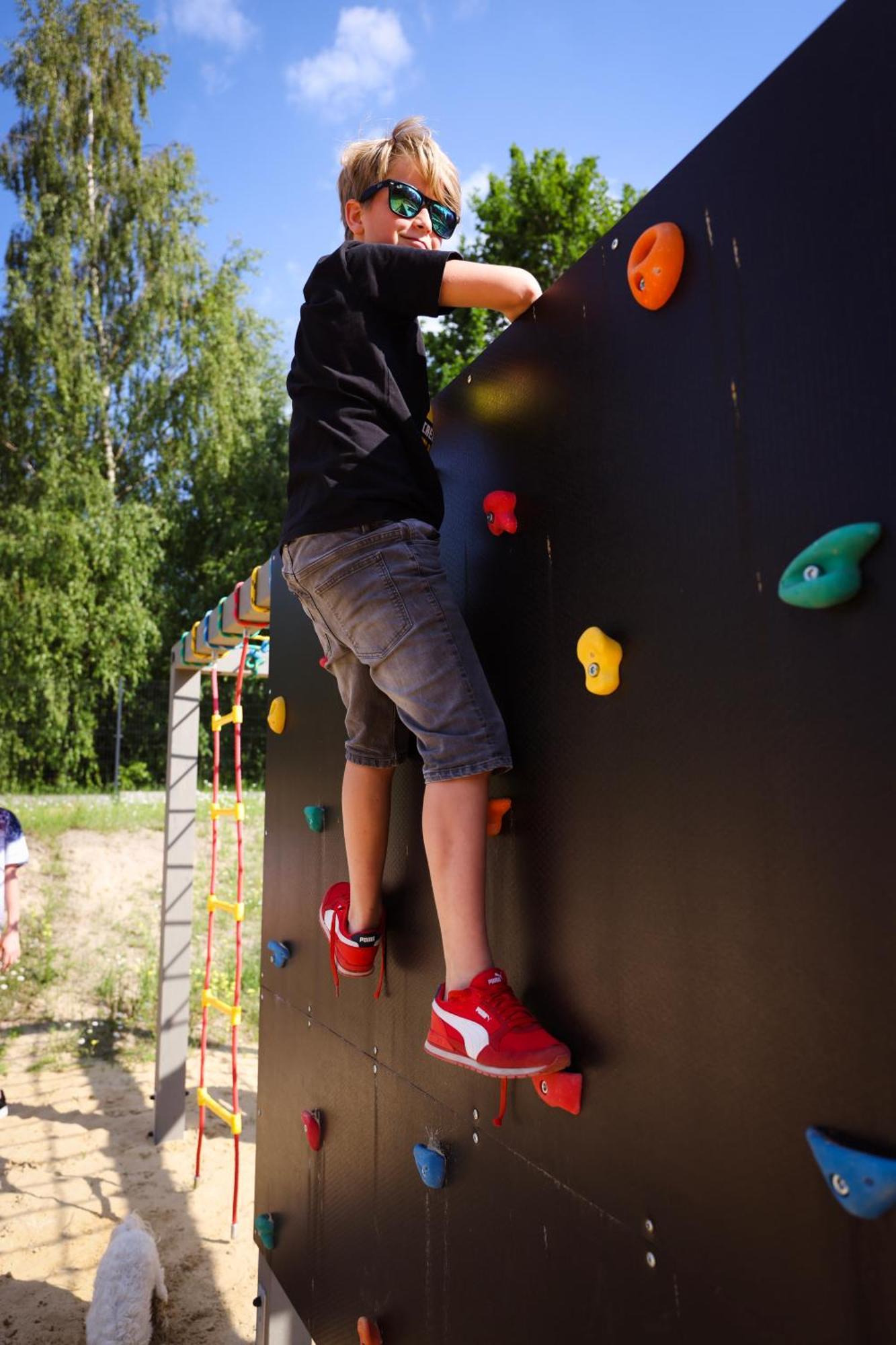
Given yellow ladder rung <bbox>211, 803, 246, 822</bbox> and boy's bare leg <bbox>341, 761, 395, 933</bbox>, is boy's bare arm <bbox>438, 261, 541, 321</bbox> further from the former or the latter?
yellow ladder rung <bbox>211, 803, 246, 822</bbox>

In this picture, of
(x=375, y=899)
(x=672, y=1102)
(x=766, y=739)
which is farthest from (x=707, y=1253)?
(x=375, y=899)

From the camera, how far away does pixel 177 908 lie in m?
5.84

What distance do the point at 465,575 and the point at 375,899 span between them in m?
0.72

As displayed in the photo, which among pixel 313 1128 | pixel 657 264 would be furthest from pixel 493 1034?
pixel 313 1128

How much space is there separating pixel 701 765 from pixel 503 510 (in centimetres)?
69

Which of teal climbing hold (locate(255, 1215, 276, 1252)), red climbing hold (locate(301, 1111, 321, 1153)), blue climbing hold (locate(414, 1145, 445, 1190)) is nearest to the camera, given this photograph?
blue climbing hold (locate(414, 1145, 445, 1190))

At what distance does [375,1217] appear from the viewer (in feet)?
6.73

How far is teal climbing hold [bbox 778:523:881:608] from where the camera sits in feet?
3.01

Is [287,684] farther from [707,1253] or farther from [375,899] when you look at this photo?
[707,1253]

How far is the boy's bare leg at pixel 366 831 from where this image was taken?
196 cm

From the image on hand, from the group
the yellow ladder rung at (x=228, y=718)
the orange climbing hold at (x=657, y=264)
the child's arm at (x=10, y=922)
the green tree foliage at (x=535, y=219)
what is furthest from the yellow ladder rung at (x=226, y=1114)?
the green tree foliage at (x=535, y=219)

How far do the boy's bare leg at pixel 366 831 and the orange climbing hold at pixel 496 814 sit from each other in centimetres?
40

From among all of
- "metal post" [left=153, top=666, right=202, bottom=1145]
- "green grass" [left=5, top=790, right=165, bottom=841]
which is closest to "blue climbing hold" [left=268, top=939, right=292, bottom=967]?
"metal post" [left=153, top=666, right=202, bottom=1145]

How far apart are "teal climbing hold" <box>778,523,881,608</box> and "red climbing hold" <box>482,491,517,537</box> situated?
722 mm
